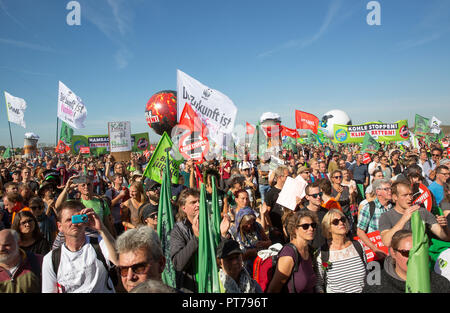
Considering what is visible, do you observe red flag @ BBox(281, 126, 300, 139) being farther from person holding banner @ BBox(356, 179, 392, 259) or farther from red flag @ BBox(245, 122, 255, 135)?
person holding banner @ BBox(356, 179, 392, 259)

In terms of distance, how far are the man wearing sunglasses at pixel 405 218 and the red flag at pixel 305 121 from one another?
12.4 meters

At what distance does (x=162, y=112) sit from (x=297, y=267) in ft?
48.4

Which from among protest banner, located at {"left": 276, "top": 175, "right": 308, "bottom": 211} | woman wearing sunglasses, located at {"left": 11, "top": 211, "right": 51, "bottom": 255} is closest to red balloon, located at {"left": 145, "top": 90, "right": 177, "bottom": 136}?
protest banner, located at {"left": 276, "top": 175, "right": 308, "bottom": 211}

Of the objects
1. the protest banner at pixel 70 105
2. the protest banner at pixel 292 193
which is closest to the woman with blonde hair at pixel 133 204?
the protest banner at pixel 292 193

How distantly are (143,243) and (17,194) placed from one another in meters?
3.82

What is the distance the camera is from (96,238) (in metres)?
2.65

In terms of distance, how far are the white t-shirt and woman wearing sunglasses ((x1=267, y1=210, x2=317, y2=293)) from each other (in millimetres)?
1470

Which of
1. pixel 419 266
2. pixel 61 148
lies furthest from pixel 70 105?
pixel 419 266

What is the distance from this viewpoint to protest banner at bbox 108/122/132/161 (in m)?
10.4

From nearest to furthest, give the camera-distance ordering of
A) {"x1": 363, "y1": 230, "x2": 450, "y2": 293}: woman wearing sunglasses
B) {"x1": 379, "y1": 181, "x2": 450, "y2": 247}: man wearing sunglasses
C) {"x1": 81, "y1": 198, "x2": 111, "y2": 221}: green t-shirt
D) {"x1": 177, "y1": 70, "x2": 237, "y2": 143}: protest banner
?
{"x1": 363, "y1": 230, "x2": 450, "y2": 293}: woman wearing sunglasses < {"x1": 379, "y1": 181, "x2": 450, "y2": 247}: man wearing sunglasses < {"x1": 81, "y1": 198, "x2": 111, "y2": 221}: green t-shirt < {"x1": 177, "y1": 70, "x2": 237, "y2": 143}: protest banner

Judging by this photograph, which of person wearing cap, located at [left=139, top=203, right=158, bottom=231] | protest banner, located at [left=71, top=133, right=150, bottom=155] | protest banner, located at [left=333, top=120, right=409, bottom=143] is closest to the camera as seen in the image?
person wearing cap, located at [left=139, top=203, right=158, bottom=231]

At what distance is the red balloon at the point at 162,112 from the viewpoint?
16141 millimetres
